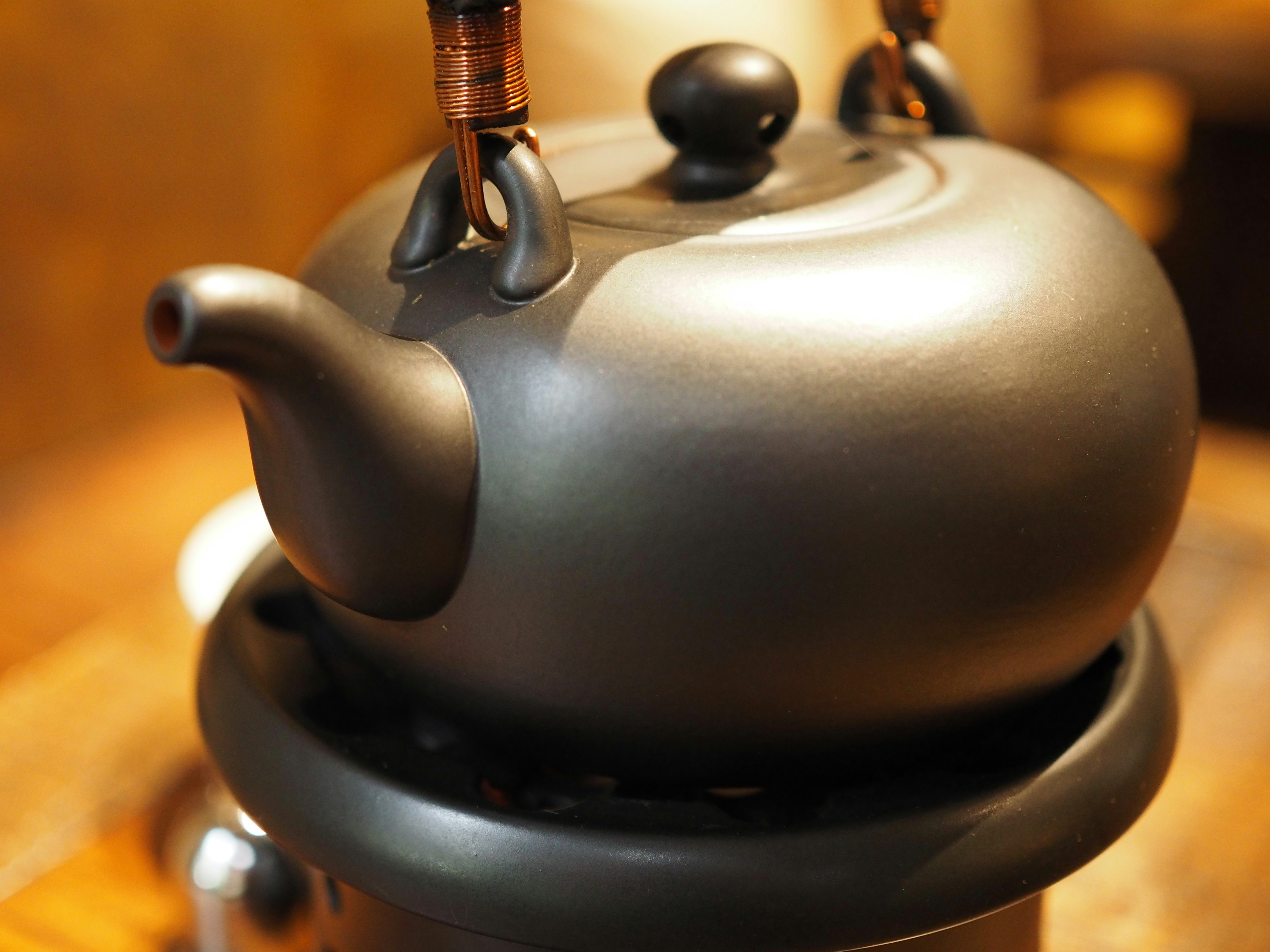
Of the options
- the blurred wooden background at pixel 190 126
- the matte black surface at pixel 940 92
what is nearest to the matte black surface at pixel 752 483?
the matte black surface at pixel 940 92

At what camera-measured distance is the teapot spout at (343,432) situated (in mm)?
361

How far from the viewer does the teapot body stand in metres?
0.39

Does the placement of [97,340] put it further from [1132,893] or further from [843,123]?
[1132,893]

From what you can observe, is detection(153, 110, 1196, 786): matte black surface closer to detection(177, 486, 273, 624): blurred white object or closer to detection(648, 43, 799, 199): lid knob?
detection(648, 43, 799, 199): lid knob

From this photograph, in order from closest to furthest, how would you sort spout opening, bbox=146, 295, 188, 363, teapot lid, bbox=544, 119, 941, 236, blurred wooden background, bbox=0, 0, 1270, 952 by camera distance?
spout opening, bbox=146, 295, 188, 363 < teapot lid, bbox=544, 119, 941, 236 < blurred wooden background, bbox=0, 0, 1270, 952

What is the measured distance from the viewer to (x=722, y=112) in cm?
49

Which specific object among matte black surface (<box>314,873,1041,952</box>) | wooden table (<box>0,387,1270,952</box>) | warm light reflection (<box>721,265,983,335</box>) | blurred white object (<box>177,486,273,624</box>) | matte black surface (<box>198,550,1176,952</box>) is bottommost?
wooden table (<box>0,387,1270,952</box>)

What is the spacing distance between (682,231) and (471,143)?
3.6 inches

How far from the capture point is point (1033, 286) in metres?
0.44

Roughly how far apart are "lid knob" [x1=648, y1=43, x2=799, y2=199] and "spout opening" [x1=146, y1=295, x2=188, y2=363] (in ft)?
0.74

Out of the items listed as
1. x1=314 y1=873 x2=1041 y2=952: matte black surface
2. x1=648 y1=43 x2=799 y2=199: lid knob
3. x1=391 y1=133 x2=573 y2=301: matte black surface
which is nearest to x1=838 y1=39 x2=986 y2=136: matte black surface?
x1=648 y1=43 x2=799 y2=199: lid knob

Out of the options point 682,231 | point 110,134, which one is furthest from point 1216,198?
point 682,231

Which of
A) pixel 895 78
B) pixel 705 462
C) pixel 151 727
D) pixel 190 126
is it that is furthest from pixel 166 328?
pixel 190 126

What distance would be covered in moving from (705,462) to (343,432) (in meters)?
0.12
